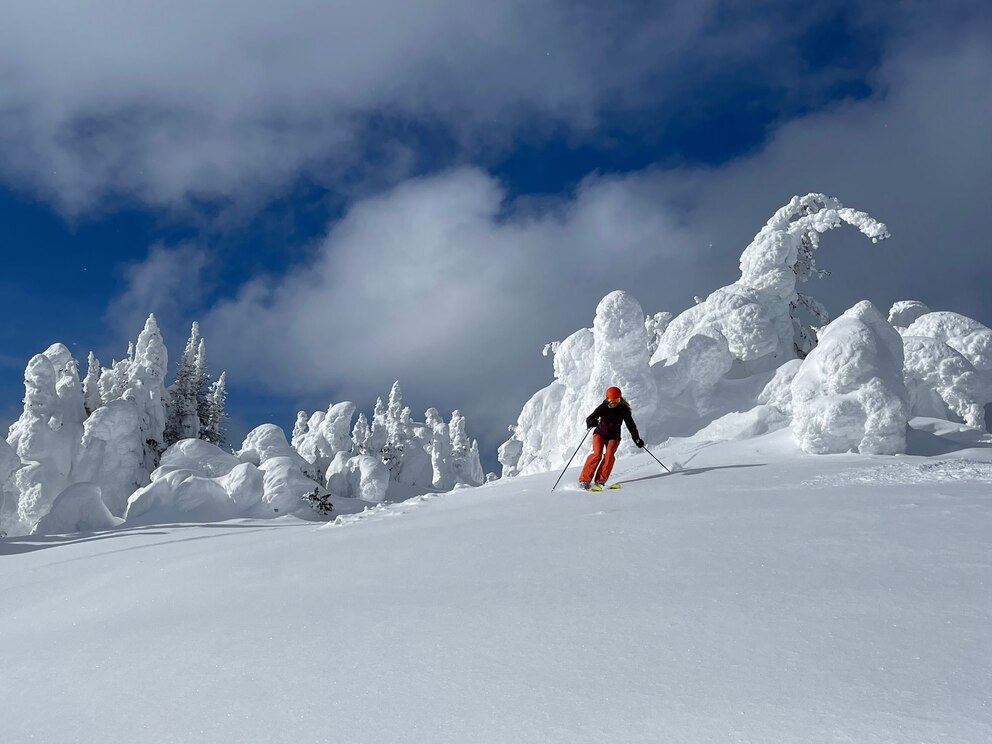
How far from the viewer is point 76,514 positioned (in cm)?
1822

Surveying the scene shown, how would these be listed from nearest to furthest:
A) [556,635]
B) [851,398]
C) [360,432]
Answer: [556,635] → [851,398] → [360,432]

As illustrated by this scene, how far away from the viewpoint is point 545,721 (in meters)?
2.14

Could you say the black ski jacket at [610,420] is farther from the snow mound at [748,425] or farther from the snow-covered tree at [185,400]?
the snow-covered tree at [185,400]

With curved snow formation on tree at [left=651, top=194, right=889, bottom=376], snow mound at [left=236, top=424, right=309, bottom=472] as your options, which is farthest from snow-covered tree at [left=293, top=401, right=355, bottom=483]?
curved snow formation on tree at [left=651, top=194, right=889, bottom=376]

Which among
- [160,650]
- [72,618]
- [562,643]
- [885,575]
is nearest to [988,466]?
[885,575]

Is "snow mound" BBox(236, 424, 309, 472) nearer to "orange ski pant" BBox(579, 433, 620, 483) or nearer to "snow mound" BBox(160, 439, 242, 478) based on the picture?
"snow mound" BBox(160, 439, 242, 478)

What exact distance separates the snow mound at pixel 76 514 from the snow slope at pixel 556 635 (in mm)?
14883

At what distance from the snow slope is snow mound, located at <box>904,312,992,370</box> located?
768 inches

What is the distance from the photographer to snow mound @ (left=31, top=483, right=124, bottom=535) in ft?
59.1

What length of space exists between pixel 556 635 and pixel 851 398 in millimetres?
10142

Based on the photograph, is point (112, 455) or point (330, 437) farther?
point (330, 437)

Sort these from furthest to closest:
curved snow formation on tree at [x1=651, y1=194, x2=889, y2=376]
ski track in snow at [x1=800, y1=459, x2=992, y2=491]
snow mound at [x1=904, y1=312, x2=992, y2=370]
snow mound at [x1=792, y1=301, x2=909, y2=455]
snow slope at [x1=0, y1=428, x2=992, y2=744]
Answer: snow mound at [x1=904, y1=312, x2=992, y2=370] → curved snow formation on tree at [x1=651, y1=194, x2=889, y2=376] → snow mound at [x1=792, y1=301, x2=909, y2=455] → ski track in snow at [x1=800, y1=459, x2=992, y2=491] → snow slope at [x1=0, y1=428, x2=992, y2=744]

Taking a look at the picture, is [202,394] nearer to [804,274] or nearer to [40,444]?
[40,444]

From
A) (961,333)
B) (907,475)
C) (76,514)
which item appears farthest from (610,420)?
(961,333)
